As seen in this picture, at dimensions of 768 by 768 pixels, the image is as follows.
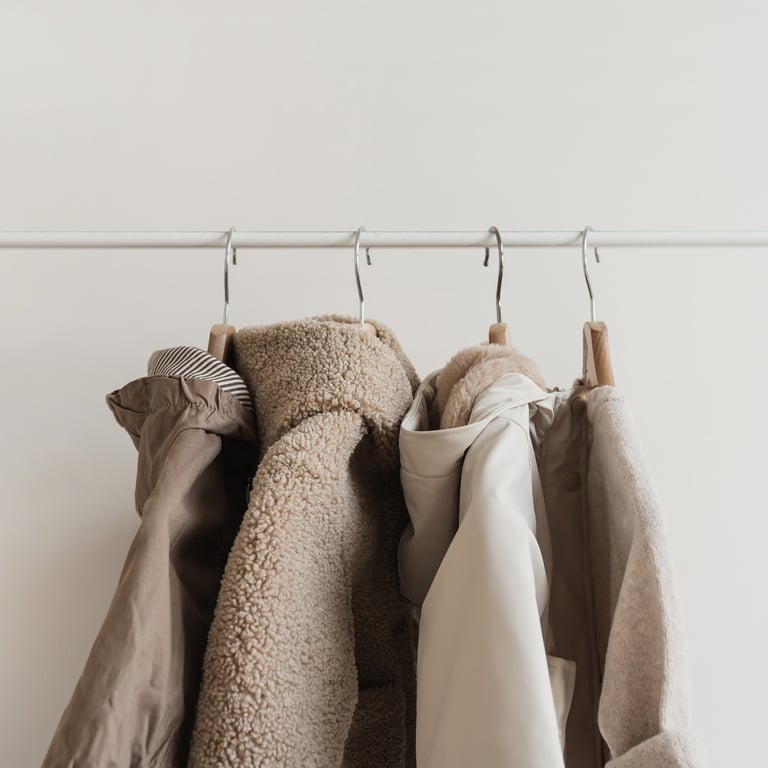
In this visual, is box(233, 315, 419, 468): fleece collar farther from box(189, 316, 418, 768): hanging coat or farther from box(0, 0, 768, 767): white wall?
box(0, 0, 768, 767): white wall

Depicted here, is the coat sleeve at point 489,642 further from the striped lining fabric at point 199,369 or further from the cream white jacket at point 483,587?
the striped lining fabric at point 199,369

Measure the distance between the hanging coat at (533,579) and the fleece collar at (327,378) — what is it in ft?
0.07

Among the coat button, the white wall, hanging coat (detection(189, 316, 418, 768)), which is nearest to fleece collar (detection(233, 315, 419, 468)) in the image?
hanging coat (detection(189, 316, 418, 768))

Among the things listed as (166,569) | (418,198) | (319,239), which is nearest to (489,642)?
(166,569)

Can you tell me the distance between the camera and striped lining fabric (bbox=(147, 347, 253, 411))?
0.51 metres

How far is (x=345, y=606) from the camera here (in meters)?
0.46

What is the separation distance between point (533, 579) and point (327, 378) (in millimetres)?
190

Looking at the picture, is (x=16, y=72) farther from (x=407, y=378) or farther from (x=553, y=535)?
(x=553, y=535)

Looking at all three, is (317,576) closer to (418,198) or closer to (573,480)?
(573,480)

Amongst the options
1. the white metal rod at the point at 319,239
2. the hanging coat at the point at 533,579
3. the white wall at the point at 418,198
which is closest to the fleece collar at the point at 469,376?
the hanging coat at the point at 533,579

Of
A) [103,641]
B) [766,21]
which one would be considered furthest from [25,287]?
[766,21]

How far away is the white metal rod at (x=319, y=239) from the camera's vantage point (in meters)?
0.61

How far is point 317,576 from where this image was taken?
437 millimetres

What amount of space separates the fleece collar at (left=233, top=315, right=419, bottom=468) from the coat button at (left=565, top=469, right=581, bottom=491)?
15cm
